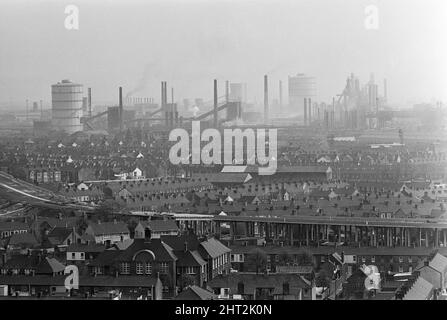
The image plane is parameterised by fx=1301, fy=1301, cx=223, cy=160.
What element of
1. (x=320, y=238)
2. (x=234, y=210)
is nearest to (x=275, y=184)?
(x=234, y=210)

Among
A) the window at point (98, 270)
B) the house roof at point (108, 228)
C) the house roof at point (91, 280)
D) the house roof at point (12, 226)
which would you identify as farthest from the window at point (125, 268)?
the house roof at point (12, 226)

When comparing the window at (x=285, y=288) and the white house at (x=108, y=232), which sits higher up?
the white house at (x=108, y=232)

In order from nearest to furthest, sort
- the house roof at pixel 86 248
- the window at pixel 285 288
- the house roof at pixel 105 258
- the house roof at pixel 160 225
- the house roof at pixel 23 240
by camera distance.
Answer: the window at pixel 285 288
the house roof at pixel 105 258
the house roof at pixel 86 248
the house roof at pixel 23 240
the house roof at pixel 160 225

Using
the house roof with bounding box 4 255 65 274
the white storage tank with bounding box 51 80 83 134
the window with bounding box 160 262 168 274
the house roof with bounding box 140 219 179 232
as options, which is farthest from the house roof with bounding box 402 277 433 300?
the white storage tank with bounding box 51 80 83 134

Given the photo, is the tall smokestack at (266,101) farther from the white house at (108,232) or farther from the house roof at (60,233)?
the house roof at (60,233)

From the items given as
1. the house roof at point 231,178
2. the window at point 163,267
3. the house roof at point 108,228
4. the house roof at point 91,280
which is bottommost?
the house roof at point 91,280

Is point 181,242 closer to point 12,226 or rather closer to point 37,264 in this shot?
point 37,264
